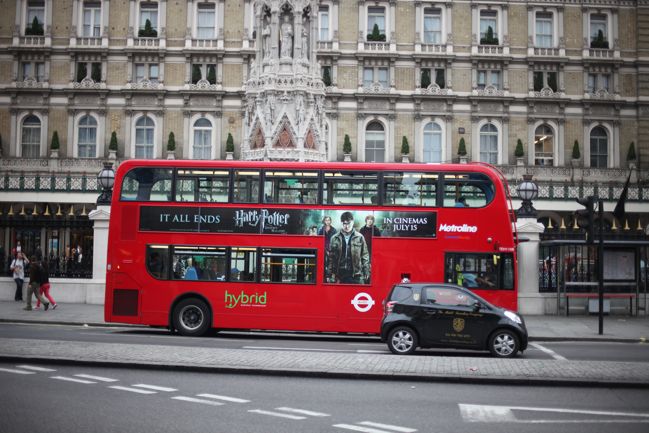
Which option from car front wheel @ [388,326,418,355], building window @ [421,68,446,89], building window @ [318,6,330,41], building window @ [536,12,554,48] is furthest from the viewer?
building window @ [536,12,554,48]

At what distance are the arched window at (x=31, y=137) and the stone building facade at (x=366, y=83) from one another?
8 cm

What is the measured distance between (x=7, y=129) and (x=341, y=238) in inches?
1533

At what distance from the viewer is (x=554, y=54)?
5178cm

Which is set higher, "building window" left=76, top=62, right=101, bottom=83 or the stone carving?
"building window" left=76, top=62, right=101, bottom=83

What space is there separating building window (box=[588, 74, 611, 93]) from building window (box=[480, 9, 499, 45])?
6652 millimetres

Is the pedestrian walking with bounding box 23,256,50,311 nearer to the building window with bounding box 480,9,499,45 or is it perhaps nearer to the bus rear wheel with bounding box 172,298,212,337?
the bus rear wheel with bounding box 172,298,212,337

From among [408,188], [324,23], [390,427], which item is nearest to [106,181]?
[408,188]

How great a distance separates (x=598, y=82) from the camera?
52125mm

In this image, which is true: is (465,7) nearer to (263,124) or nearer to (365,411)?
(263,124)

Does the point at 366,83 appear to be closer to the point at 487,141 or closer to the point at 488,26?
the point at 487,141

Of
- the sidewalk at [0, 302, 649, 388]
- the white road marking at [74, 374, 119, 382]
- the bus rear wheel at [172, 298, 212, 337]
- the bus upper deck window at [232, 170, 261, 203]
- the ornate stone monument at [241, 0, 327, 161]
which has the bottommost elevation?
the white road marking at [74, 374, 119, 382]

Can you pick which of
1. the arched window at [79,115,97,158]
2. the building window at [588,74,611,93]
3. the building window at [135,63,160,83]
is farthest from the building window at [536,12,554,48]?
the arched window at [79,115,97,158]

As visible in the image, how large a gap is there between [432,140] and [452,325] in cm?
3611

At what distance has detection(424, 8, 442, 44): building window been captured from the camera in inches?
2051
